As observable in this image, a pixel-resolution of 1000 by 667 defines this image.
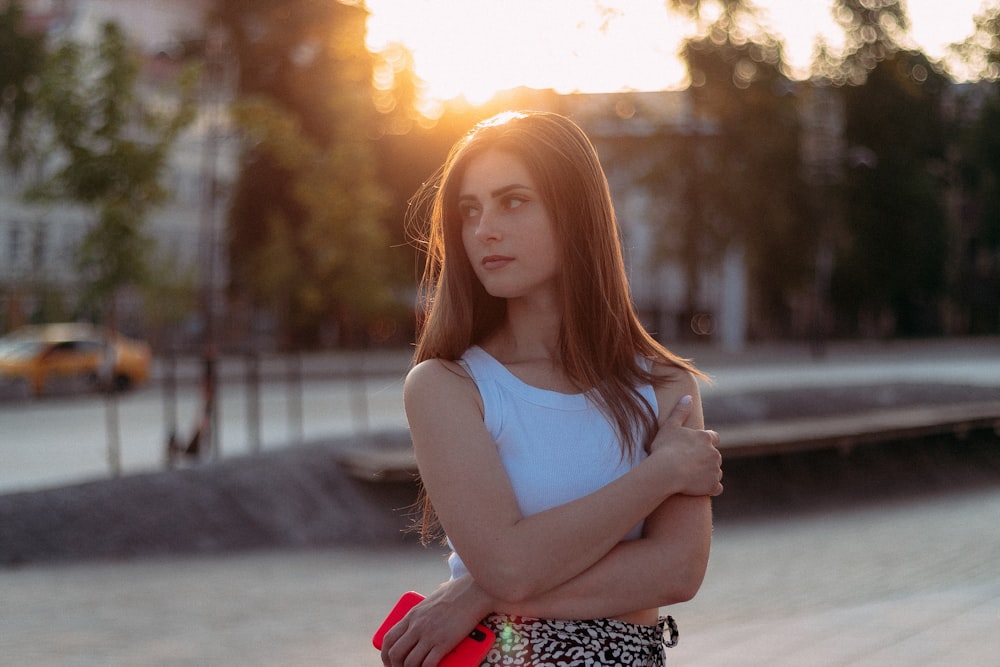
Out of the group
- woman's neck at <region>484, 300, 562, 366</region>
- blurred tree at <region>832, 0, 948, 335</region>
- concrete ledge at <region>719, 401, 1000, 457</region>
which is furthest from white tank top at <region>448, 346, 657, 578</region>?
blurred tree at <region>832, 0, 948, 335</region>

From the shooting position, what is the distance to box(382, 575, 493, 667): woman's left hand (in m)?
2.29

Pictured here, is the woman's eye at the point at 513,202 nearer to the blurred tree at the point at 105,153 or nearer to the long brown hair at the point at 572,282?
the long brown hair at the point at 572,282

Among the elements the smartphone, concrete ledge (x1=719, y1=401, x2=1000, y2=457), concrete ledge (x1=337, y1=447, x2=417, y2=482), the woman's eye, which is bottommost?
concrete ledge (x1=719, y1=401, x2=1000, y2=457)

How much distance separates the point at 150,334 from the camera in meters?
51.7

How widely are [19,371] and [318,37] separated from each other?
19.7 m

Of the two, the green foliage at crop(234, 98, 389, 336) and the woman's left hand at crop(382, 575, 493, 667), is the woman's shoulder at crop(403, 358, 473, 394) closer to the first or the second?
the woman's left hand at crop(382, 575, 493, 667)

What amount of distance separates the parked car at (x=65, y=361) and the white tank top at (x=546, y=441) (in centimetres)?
3081

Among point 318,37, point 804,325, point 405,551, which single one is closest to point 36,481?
point 405,551

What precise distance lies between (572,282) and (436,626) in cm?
63

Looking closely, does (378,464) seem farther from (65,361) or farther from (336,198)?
(65,361)

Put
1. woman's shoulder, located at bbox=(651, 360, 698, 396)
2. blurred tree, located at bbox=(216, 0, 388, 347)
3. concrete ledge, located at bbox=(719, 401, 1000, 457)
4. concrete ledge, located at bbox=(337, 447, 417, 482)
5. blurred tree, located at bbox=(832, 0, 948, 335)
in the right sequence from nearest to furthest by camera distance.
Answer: woman's shoulder, located at bbox=(651, 360, 698, 396) < concrete ledge, located at bbox=(337, 447, 417, 482) < concrete ledge, located at bbox=(719, 401, 1000, 457) < blurred tree, located at bbox=(216, 0, 388, 347) < blurred tree, located at bbox=(832, 0, 948, 335)

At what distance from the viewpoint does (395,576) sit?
9.61m

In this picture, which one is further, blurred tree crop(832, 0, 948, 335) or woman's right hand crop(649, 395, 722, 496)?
blurred tree crop(832, 0, 948, 335)

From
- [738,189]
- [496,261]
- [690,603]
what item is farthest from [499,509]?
[738,189]
